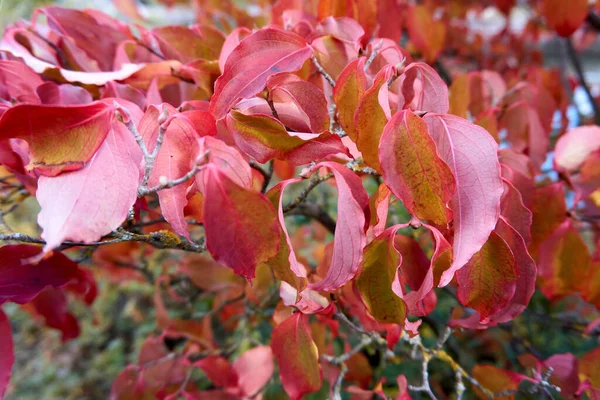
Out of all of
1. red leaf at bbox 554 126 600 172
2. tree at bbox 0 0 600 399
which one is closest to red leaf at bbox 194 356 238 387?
tree at bbox 0 0 600 399

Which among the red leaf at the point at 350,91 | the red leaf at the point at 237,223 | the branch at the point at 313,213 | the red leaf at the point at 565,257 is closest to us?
the red leaf at the point at 237,223

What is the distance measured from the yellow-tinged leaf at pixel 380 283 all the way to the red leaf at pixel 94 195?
0.72 ft

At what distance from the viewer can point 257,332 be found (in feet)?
3.51

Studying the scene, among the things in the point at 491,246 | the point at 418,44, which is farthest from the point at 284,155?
the point at 418,44

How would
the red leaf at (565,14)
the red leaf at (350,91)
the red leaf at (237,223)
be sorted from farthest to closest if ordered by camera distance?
the red leaf at (565,14) < the red leaf at (350,91) < the red leaf at (237,223)

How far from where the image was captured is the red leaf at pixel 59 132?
33 centimetres

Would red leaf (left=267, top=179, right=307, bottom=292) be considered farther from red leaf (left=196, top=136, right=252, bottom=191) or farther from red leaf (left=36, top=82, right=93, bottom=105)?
red leaf (left=36, top=82, right=93, bottom=105)

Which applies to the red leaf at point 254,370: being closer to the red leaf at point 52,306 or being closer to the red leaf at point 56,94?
the red leaf at point 52,306

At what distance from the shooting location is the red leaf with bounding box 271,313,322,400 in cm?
44

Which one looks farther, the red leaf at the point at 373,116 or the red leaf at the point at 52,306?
the red leaf at the point at 52,306

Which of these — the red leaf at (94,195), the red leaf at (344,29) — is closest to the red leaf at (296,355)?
the red leaf at (94,195)

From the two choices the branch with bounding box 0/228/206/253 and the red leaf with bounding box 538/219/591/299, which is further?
the red leaf with bounding box 538/219/591/299

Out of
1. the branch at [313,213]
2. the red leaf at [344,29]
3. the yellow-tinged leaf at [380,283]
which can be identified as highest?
the red leaf at [344,29]

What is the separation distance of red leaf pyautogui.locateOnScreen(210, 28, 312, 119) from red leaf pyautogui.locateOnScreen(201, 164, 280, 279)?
12 cm
